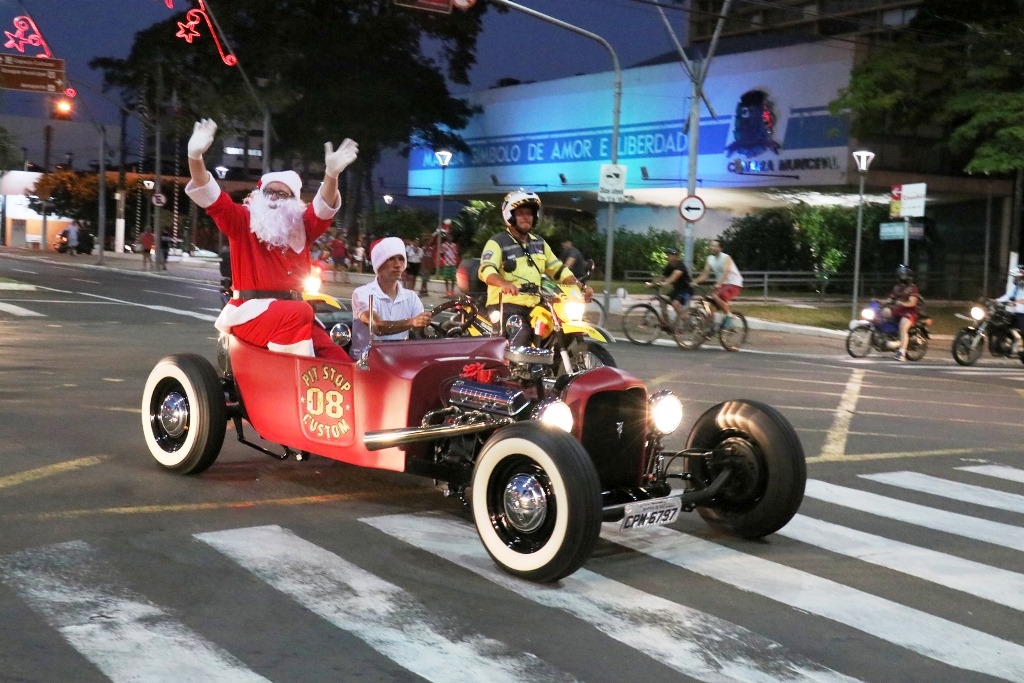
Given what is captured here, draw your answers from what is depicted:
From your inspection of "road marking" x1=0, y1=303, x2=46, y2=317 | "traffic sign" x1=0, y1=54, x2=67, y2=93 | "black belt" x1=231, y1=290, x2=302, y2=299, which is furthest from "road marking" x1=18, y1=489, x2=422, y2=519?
"traffic sign" x1=0, y1=54, x2=67, y2=93

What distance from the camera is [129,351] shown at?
1525cm

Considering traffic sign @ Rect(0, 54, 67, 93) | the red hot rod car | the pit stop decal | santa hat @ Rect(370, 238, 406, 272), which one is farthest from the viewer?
traffic sign @ Rect(0, 54, 67, 93)

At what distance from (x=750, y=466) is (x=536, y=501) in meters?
1.46

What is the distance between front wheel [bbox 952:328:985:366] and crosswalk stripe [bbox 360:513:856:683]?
1614cm

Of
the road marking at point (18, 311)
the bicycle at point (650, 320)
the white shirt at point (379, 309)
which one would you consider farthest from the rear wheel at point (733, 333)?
the white shirt at point (379, 309)

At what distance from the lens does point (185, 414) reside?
7543 millimetres

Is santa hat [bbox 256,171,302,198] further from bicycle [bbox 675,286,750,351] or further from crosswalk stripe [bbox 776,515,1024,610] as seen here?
bicycle [bbox 675,286,750,351]

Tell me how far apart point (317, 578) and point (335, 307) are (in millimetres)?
6436

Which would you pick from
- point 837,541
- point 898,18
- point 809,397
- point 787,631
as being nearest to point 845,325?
point 809,397

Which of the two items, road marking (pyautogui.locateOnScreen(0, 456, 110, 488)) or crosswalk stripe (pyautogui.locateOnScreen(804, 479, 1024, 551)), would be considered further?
road marking (pyautogui.locateOnScreen(0, 456, 110, 488))

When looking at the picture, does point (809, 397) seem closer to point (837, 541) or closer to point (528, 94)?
point (837, 541)

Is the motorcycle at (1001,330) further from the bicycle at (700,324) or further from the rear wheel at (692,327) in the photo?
the rear wheel at (692,327)

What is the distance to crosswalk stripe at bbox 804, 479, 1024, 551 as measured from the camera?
6.93 meters

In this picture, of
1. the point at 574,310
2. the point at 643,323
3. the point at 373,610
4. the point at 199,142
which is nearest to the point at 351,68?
the point at 643,323
